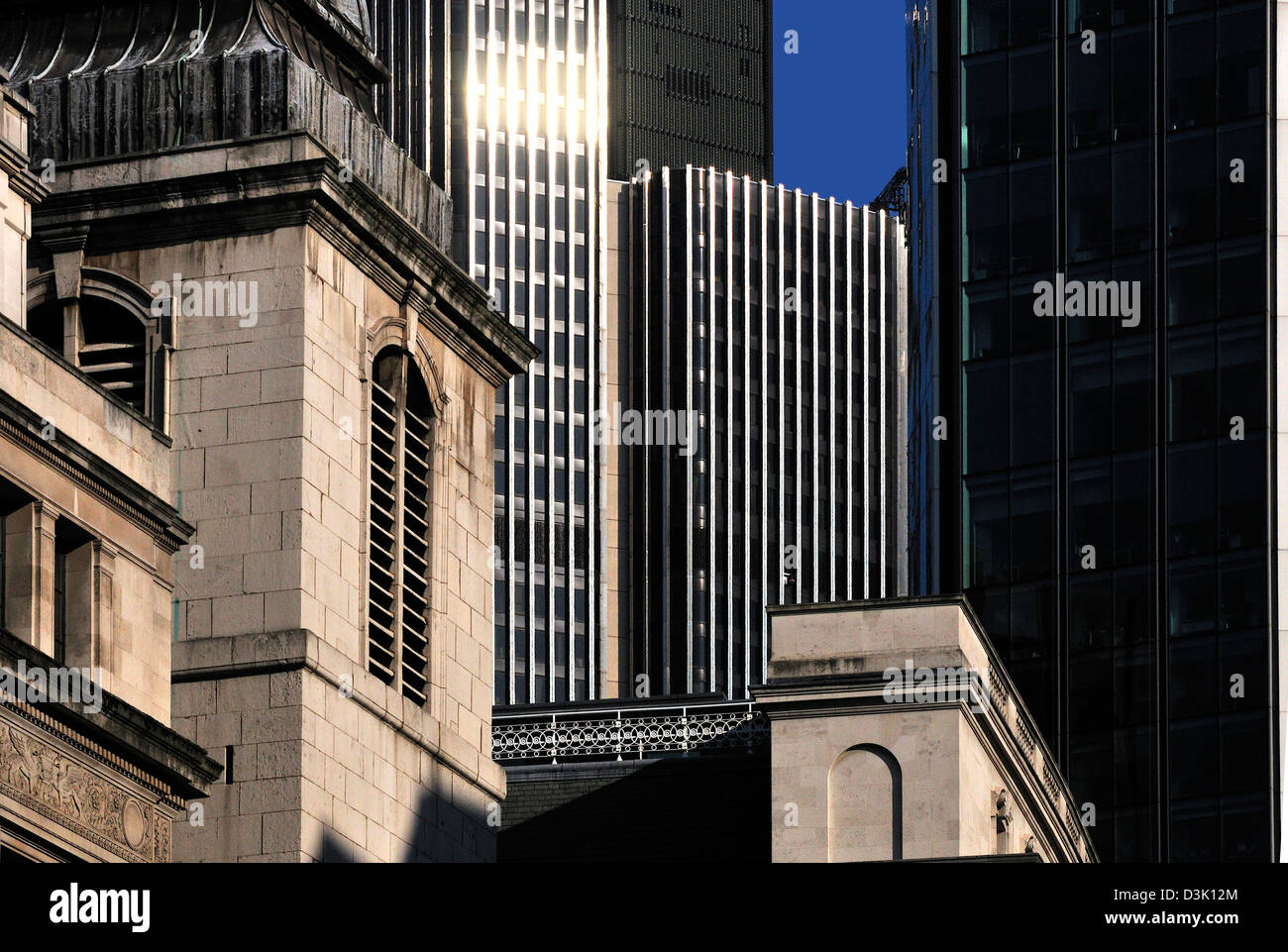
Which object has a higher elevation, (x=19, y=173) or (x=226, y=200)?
(x=226, y=200)

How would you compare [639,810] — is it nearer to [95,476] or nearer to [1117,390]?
[95,476]

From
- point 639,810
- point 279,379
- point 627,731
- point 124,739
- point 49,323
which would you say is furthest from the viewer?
point 627,731

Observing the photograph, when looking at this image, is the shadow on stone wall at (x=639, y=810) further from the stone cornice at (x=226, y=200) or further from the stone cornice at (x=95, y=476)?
the stone cornice at (x=95, y=476)

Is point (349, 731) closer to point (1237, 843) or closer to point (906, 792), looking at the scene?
point (906, 792)

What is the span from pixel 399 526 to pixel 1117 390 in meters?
51.8

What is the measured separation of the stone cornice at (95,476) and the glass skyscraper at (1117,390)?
188 ft

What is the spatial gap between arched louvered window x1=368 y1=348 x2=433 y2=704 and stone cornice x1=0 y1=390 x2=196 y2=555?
994cm

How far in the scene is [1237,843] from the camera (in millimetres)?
98125

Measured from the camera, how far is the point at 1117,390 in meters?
106

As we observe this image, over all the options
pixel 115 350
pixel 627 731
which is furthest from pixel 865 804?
pixel 627 731

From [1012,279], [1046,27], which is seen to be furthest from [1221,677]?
[1046,27]

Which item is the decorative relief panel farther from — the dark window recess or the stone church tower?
the stone church tower

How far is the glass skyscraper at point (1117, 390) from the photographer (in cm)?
10106

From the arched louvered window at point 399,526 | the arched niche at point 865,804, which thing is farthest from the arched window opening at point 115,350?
the arched niche at point 865,804
